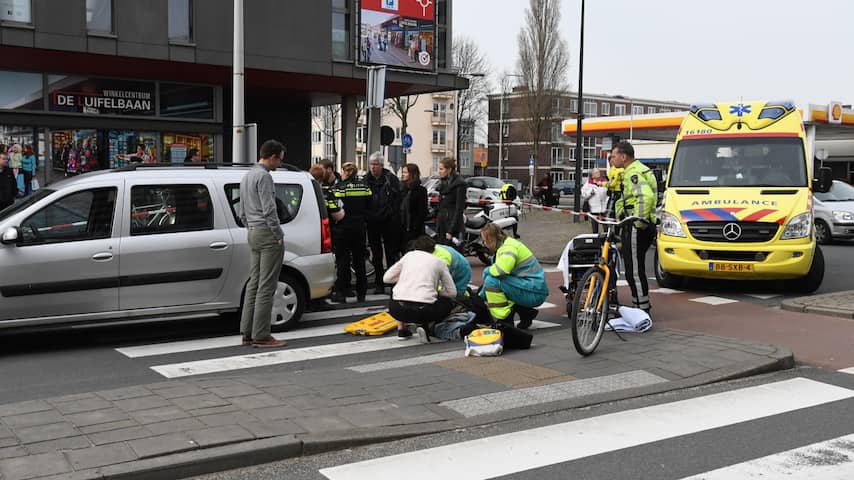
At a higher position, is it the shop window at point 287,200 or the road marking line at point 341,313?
the shop window at point 287,200

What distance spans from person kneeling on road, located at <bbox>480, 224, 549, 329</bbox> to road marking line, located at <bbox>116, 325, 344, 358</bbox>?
1741mm

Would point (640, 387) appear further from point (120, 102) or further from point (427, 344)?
point (120, 102)

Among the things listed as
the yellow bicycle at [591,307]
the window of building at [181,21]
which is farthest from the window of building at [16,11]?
the yellow bicycle at [591,307]

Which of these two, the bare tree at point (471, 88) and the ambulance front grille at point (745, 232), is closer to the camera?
the ambulance front grille at point (745, 232)

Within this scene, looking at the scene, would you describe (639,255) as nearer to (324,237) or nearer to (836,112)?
(324,237)

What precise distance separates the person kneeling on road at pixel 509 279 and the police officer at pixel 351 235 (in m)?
2.82

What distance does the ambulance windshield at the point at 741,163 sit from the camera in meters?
12.0

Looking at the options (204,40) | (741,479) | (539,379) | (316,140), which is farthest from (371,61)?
(316,140)

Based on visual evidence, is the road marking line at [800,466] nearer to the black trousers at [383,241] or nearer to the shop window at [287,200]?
the shop window at [287,200]

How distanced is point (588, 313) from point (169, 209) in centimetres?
425

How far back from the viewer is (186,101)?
20.5 metres

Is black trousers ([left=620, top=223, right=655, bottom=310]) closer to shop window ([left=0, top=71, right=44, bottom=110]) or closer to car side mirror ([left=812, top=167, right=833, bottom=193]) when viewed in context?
car side mirror ([left=812, top=167, right=833, bottom=193])

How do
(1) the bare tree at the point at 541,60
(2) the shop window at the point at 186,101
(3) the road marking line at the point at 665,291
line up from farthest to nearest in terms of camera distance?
1. (1) the bare tree at the point at 541,60
2. (2) the shop window at the point at 186,101
3. (3) the road marking line at the point at 665,291

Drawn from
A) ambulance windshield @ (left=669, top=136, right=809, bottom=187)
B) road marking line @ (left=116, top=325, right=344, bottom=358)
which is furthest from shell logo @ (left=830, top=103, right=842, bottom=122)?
road marking line @ (left=116, top=325, right=344, bottom=358)
